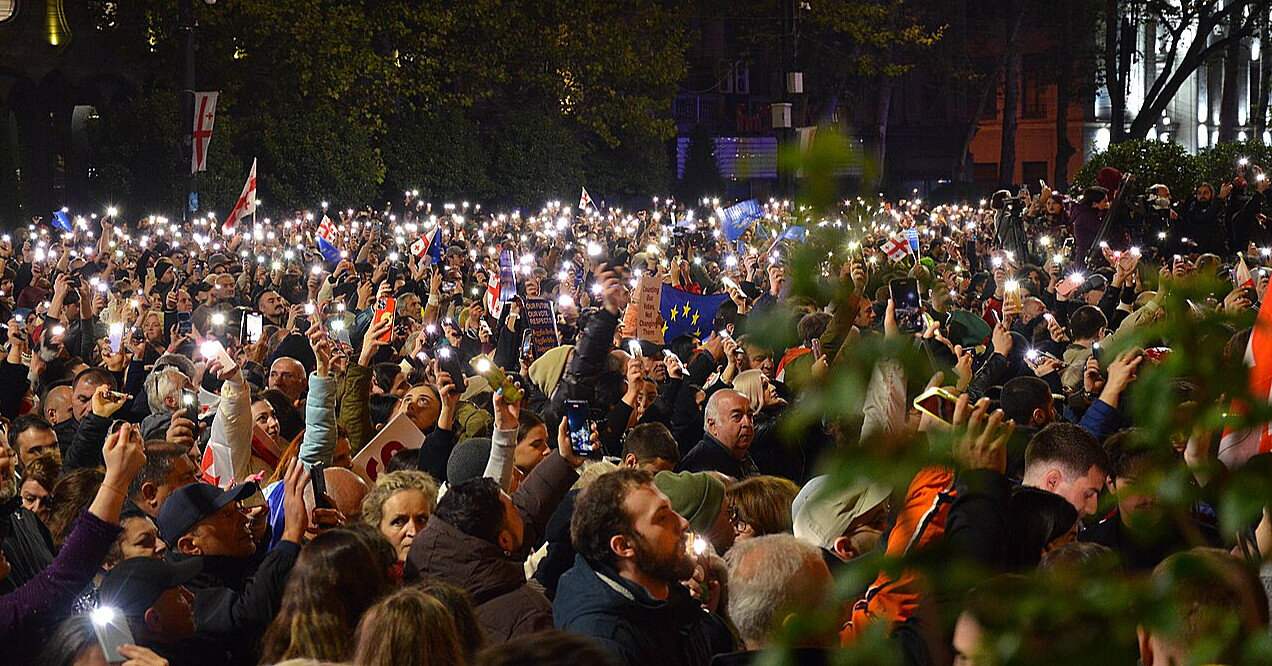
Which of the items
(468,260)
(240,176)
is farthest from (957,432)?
(240,176)

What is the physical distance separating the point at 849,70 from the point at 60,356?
4211cm

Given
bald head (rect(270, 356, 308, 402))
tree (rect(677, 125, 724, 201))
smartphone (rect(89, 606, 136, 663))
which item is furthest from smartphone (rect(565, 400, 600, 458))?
tree (rect(677, 125, 724, 201))

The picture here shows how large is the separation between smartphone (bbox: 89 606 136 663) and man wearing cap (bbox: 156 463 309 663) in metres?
0.69

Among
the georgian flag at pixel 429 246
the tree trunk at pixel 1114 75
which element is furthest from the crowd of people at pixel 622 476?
the tree trunk at pixel 1114 75

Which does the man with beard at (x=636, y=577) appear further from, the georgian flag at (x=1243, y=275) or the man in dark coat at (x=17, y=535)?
the man in dark coat at (x=17, y=535)

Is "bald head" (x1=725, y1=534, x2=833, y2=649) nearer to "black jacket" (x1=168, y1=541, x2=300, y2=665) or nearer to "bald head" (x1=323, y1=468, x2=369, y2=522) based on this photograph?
"black jacket" (x1=168, y1=541, x2=300, y2=665)

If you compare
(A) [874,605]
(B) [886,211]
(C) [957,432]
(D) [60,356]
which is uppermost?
(B) [886,211]

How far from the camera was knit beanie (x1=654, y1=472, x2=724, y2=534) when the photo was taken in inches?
215

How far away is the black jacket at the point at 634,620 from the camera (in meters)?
4.25

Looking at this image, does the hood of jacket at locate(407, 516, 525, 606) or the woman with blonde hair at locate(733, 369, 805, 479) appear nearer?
the hood of jacket at locate(407, 516, 525, 606)

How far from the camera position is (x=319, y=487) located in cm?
566

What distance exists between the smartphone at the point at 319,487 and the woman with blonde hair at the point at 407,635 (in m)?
1.62

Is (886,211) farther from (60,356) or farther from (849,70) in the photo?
(849,70)

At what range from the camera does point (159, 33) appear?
35.6 m
